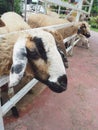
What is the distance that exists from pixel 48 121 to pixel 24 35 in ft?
2.93

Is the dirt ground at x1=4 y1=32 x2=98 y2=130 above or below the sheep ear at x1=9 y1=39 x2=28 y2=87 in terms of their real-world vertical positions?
below

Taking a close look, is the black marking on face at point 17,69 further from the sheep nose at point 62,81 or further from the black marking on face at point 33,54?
the sheep nose at point 62,81

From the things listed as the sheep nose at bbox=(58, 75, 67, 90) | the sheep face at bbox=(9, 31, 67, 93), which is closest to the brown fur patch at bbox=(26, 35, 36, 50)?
the sheep face at bbox=(9, 31, 67, 93)

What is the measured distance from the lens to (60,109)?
6.50 ft

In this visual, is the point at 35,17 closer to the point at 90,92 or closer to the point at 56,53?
the point at 90,92

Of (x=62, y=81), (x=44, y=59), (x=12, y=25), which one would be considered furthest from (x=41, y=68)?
(x=12, y=25)

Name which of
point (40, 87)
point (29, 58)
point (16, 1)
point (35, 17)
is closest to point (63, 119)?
point (40, 87)

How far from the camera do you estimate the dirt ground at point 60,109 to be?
1.72m

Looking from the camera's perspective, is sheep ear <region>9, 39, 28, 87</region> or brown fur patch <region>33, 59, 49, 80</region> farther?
brown fur patch <region>33, 59, 49, 80</region>

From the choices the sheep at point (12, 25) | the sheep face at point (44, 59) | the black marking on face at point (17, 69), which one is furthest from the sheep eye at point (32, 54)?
the sheep at point (12, 25)

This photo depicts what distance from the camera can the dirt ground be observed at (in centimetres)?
172

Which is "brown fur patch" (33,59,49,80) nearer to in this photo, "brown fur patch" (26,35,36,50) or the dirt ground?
"brown fur patch" (26,35,36,50)

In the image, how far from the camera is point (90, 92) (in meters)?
2.45

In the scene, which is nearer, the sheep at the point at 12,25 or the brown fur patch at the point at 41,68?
the brown fur patch at the point at 41,68
